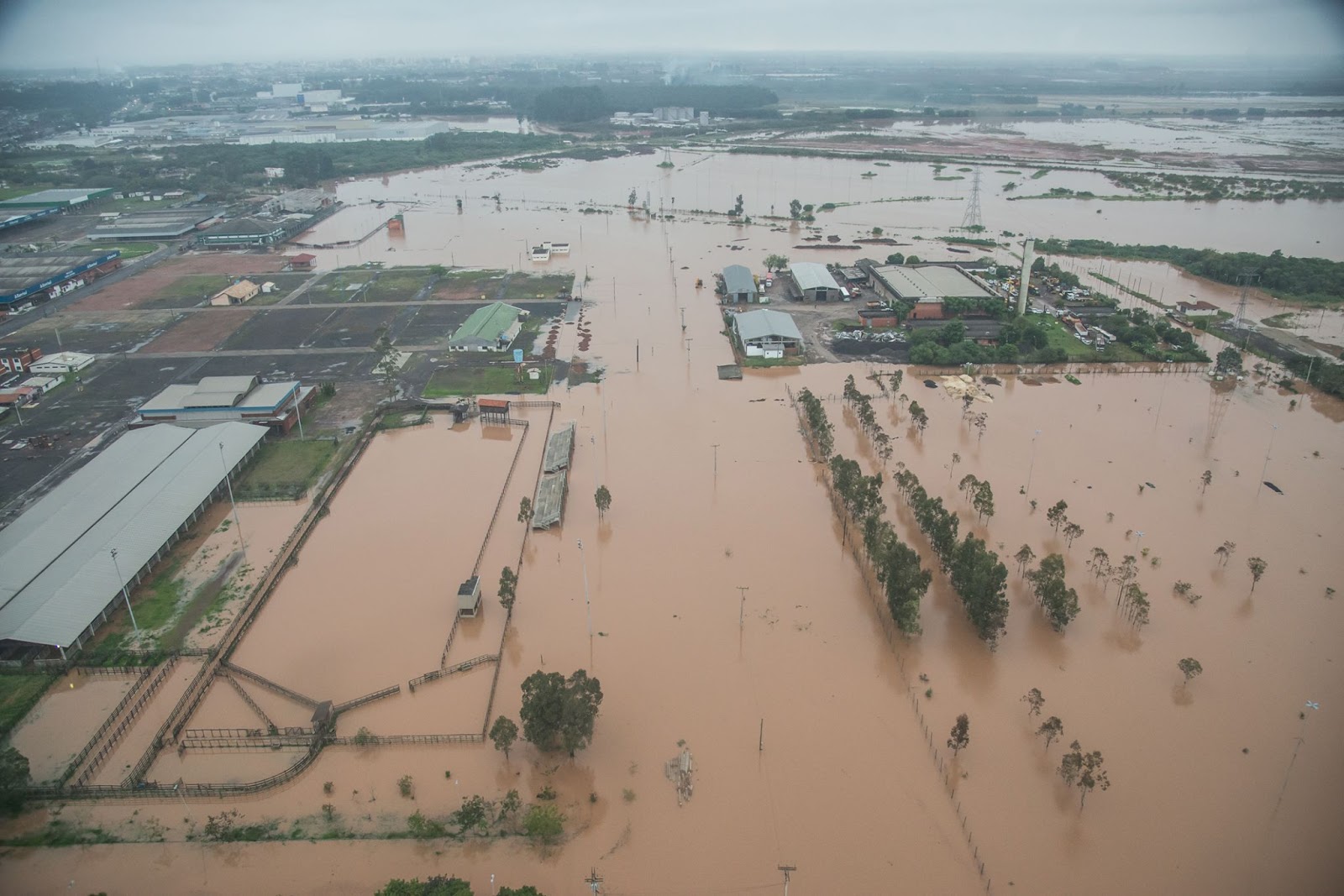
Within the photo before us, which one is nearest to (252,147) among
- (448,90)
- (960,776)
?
(448,90)

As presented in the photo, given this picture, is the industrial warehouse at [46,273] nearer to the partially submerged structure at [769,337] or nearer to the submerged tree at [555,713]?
the partially submerged structure at [769,337]

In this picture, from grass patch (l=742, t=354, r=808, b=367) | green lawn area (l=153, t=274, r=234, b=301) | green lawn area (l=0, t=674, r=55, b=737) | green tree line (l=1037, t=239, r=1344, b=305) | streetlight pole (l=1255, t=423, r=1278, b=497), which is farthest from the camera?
green lawn area (l=153, t=274, r=234, b=301)

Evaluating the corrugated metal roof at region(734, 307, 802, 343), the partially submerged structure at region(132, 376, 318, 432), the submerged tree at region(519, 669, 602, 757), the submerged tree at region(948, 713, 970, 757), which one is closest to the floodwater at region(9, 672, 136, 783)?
the submerged tree at region(519, 669, 602, 757)

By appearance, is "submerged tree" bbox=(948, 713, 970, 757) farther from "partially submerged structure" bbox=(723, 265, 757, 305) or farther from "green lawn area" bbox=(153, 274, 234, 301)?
"green lawn area" bbox=(153, 274, 234, 301)

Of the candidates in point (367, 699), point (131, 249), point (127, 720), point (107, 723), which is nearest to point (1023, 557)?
point (367, 699)

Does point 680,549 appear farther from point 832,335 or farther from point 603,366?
point 832,335

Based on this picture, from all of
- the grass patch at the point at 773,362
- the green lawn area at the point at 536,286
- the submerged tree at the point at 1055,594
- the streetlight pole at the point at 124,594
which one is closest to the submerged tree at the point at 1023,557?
the submerged tree at the point at 1055,594
